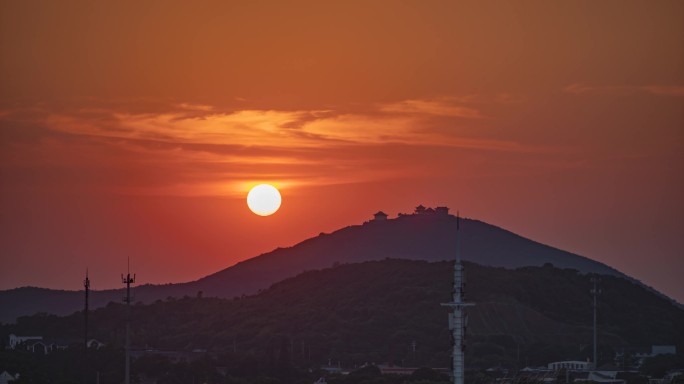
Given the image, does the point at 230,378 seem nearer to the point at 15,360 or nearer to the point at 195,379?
the point at 195,379

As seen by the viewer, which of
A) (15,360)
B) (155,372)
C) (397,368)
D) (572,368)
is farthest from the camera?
(397,368)

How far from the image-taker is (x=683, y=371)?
173 m

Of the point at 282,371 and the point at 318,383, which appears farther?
the point at 282,371

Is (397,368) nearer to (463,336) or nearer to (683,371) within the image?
(683,371)

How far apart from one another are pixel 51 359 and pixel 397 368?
43.6 metres

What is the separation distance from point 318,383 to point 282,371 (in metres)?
19.2

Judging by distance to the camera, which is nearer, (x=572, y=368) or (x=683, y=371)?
(x=683, y=371)

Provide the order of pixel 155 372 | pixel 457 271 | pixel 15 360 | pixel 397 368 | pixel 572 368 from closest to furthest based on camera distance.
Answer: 1. pixel 457 271
2. pixel 15 360
3. pixel 155 372
4. pixel 572 368
5. pixel 397 368

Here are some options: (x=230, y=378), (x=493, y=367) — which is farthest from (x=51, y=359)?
(x=493, y=367)

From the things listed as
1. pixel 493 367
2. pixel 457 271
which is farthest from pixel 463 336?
pixel 493 367

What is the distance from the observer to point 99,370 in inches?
6378

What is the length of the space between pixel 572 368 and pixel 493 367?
505 inches

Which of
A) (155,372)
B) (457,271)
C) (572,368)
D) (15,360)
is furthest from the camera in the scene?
(572,368)

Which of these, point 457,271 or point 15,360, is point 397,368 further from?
point 457,271
